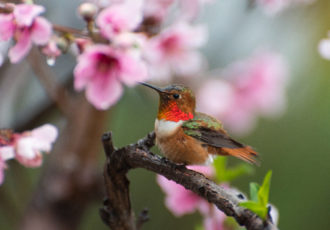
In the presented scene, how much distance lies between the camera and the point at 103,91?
889 mm

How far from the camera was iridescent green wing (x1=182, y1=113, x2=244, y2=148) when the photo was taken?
0.69 m

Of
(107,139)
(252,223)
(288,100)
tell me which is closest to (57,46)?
(107,139)

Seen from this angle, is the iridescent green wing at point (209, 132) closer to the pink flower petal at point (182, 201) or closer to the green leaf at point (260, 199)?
the green leaf at point (260, 199)

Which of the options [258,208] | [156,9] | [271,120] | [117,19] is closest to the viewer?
[258,208]

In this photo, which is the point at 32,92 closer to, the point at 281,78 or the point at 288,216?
the point at 281,78

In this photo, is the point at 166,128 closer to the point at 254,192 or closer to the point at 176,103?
the point at 176,103

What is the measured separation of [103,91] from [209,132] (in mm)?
268

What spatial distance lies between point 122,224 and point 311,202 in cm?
186

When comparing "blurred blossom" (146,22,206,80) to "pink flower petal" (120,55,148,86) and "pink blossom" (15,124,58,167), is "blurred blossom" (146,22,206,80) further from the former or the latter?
"pink blossom" (15,124,58,167)

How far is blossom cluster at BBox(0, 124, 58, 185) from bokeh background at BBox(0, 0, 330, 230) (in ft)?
2.19

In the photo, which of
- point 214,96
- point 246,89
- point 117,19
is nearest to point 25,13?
point 117,19

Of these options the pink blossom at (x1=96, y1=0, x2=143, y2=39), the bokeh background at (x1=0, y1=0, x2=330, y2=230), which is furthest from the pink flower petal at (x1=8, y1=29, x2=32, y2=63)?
the bokeh background at (x1=0, y1=0, x2=330, y2=230)

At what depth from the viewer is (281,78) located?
5.96 feet

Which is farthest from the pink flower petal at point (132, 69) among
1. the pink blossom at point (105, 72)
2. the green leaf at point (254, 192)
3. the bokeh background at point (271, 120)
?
the bokeh background at point (271, 120)
